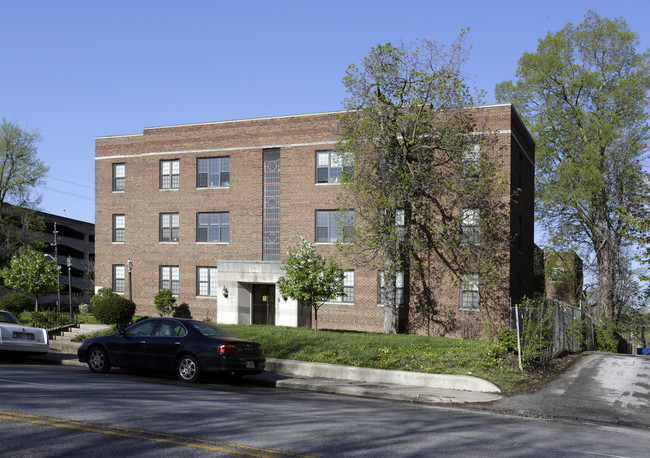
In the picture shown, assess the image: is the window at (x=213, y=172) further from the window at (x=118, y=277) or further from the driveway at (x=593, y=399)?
the driveway at (x=593, y=399)

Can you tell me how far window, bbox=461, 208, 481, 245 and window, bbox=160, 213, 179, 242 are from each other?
17.1 meters

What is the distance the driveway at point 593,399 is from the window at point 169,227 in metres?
24.5

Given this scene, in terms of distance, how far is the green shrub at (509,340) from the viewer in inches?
743

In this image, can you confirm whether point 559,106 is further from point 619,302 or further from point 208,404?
point 208,404

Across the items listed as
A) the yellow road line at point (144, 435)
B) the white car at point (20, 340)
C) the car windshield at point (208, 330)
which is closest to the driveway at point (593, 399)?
the car windshield at point (208, 330)

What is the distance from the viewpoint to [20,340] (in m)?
18.9

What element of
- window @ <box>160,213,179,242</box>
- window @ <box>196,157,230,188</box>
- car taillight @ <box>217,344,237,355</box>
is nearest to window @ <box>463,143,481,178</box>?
window @ <box>196,157,230,188</box>

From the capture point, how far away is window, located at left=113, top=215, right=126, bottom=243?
39.7 metres

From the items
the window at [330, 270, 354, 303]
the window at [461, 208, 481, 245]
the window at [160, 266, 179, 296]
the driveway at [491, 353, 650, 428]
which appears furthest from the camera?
the window at [160, 266, 179, 296]

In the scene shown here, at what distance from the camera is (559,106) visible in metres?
43.1

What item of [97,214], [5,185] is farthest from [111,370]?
[5,185]

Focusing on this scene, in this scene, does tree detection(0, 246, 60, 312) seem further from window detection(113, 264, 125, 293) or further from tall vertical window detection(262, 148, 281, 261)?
tall vertical window detection(262, 148, 281, 261)

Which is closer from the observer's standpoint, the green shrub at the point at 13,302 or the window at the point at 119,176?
the green shrub at the point at 13,302

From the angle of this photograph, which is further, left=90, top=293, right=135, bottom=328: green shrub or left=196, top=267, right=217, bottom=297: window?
left=196, top=267, right=217, bottom=297: window
